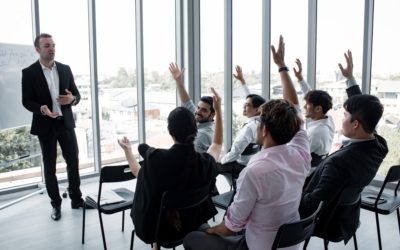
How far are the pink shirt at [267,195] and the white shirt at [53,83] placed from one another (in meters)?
2.44

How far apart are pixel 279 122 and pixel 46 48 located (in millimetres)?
2654

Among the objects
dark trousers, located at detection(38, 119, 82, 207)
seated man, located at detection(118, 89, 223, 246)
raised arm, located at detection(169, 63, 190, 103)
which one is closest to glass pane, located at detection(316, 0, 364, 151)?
raised arm, located at detection(169, 63, 190, 103)

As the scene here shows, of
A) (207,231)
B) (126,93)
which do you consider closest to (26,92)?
(126,93)

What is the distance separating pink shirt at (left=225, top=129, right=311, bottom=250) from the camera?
1604mm

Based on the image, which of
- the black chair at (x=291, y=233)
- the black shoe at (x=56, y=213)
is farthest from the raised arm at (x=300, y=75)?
the black shoe at (x=56, y=213)

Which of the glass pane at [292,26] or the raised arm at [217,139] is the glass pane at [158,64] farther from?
the raised arm at [217,139]

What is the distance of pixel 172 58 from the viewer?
19.4ft

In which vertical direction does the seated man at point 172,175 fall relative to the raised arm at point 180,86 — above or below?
below

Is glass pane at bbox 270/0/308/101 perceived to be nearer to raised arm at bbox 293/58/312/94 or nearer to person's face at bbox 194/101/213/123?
raised arm at bbox 293/58/312/94

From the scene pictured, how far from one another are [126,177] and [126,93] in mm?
2796

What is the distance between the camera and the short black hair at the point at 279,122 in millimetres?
1694

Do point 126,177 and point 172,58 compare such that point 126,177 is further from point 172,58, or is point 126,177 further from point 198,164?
point 172,58

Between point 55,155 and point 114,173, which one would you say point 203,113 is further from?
point 55,155

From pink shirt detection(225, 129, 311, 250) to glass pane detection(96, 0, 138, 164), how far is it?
3479mm
